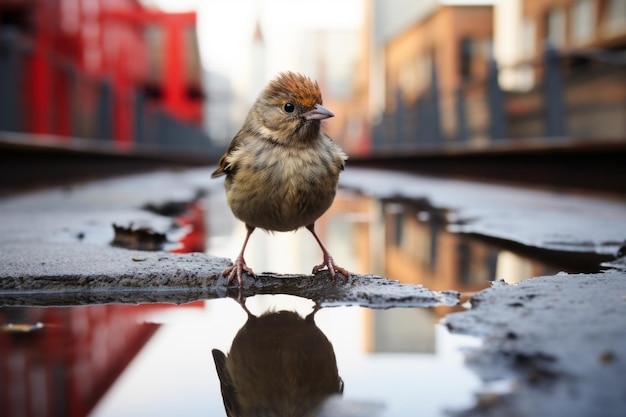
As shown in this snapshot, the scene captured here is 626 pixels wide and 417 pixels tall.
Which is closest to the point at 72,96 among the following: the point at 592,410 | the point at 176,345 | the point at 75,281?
the point at 75,281

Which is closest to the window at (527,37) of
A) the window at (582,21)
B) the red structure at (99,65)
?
the window at (582,21)

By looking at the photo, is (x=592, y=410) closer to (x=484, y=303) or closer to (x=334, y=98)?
(x=484, y=303)

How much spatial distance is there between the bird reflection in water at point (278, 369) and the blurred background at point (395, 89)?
54.9 inches

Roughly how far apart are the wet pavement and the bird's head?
0.45 m

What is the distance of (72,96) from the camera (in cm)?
937

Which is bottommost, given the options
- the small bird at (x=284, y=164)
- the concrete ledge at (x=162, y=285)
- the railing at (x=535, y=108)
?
the concrete ledge at (x=162, y=285)

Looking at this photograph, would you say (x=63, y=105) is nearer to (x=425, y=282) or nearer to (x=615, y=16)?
(x=425, y=282)

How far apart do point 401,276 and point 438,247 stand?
0.78 meters

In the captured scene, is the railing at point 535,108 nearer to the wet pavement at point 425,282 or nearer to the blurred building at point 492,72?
the blurred building at point 492,72

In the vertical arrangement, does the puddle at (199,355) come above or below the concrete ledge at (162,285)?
below

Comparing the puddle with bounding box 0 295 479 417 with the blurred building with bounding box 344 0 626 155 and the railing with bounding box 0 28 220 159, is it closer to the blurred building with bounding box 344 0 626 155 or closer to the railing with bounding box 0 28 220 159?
the railing with bounding box 0 28 220 159

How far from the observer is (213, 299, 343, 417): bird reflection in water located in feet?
3.50

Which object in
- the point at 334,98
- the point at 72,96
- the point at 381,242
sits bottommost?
the point at 381,242

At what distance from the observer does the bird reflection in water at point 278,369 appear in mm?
1065
